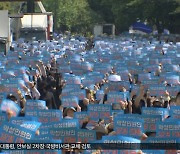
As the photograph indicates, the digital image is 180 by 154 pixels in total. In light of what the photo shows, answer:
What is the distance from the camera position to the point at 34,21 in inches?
2351

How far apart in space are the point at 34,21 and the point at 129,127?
1893 inches

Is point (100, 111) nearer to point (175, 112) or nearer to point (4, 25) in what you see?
point (175, 112)

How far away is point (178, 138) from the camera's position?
10805 millimetres

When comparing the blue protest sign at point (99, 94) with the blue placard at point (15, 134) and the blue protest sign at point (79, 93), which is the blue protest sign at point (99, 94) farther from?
the blue placard at point (15, 134)

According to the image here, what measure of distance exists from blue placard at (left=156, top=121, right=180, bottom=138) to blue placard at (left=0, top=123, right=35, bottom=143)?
1.84m

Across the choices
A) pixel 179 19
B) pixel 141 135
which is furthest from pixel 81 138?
pixel 179 19

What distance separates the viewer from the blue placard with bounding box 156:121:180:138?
1159 cm

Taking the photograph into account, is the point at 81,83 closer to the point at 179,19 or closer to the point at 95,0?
the point at 179,19

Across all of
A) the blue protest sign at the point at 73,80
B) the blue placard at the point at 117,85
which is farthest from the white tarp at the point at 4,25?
the blue placard at the point at 117,85

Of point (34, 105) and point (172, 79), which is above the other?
point (34, 105)

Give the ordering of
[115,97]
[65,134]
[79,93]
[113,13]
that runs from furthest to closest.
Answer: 1. [113,13]
2. [79,93]
3. [115,97]
4. [65,134]

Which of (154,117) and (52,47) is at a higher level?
(154,117)

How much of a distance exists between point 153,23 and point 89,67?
59839mm
